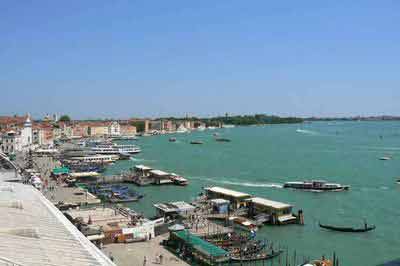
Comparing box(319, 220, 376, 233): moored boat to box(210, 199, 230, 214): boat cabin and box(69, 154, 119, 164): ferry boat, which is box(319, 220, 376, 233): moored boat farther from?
box(69, 154, 119, 164): ferry boat

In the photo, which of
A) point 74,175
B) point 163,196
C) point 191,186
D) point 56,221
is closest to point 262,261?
point 56,221

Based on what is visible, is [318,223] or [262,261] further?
[318,223]

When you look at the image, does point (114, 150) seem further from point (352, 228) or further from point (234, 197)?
point (352, 228)

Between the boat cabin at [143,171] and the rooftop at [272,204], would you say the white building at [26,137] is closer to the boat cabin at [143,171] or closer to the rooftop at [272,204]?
the boat cabin at [143,171]

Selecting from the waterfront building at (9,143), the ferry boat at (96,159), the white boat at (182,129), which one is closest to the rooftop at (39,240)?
the ferry boat at (96,159)

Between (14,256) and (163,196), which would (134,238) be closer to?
(14,256)
